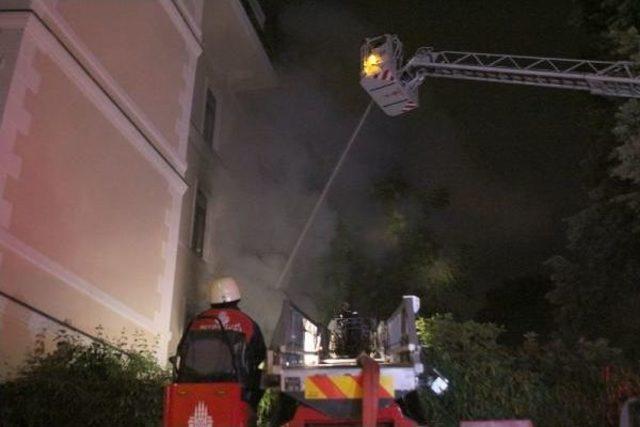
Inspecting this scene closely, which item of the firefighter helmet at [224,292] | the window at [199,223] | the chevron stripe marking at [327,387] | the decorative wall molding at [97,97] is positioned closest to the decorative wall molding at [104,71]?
the decorative wall molding at [97,97]

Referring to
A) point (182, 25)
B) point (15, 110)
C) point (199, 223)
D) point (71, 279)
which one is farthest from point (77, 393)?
point (199, 223)

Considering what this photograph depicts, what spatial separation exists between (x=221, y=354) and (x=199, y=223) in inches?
352

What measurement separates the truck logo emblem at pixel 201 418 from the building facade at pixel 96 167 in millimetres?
2929

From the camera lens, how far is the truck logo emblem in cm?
405

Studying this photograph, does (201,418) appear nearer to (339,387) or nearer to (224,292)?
(339,387)

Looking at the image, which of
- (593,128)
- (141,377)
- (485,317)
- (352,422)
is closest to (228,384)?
(352,422)

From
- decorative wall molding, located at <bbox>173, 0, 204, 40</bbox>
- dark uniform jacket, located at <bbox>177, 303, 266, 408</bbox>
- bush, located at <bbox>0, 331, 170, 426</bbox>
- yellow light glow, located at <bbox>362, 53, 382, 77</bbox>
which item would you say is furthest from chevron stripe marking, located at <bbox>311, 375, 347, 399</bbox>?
decorative wall molding, located at <bbox>173, 0, 204, 40</bbox>

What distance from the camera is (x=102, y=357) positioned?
6.22 metres

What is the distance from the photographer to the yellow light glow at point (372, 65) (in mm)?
11047

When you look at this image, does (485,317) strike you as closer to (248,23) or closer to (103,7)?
(248,23)

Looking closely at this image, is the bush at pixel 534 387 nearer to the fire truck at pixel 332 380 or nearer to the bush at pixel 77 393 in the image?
the fire truck at pixel 332 380

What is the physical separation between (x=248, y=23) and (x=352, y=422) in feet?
36.5

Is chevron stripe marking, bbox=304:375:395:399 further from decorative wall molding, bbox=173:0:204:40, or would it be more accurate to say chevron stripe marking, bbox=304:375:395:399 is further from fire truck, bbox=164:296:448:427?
decorative wall molding, bbox=173:0:204:40

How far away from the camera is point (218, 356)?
426 centimetres
